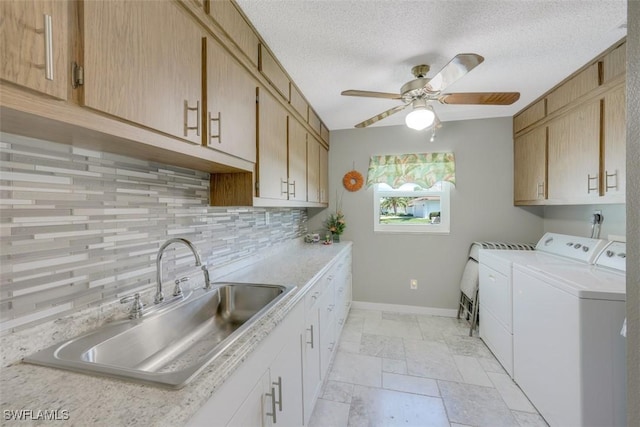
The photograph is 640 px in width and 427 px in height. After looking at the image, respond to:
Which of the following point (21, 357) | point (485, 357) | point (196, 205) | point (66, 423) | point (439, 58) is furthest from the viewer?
point (485, 357)

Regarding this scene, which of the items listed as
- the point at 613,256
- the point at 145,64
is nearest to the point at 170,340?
the point at 145,64

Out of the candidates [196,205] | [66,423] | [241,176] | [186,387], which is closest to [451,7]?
[241,176]

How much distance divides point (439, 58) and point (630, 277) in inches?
69.3

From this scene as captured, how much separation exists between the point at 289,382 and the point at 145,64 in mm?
1378

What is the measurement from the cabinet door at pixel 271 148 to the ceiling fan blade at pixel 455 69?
3.47 ft

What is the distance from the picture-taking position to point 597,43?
1699mm

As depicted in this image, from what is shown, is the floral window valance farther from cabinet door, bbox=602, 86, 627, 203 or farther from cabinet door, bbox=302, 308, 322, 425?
cabinet door, bbox=302, 308, 322, 425

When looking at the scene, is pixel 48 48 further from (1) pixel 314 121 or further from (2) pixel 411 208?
(2) pixel 411 208

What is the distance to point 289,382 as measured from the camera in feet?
4.05

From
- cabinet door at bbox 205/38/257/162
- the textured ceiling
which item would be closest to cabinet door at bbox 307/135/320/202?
the textured ceiling

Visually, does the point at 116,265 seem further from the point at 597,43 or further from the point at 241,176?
the point at 597,43

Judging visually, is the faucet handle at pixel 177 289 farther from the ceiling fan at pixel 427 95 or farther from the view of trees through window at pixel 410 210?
the view of trees through window at pixel 410 210

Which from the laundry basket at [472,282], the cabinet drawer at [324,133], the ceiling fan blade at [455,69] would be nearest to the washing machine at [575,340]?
the laundry basket at [472,282]

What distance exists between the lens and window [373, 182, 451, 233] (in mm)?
3268
